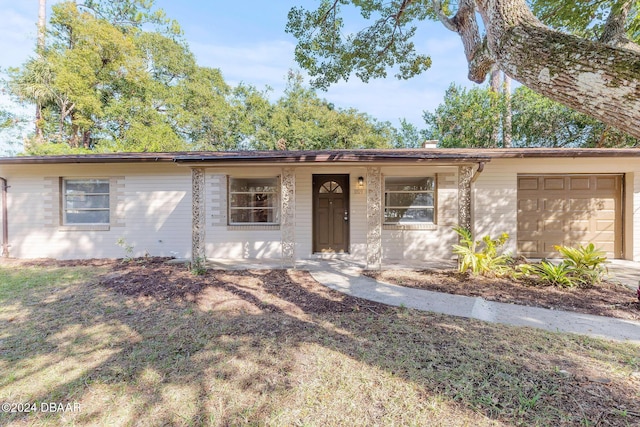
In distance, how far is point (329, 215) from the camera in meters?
7.79

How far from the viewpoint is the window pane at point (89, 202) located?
775 centimetres

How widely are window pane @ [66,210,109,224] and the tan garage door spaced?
1111cm

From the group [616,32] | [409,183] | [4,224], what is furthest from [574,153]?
[4,224]

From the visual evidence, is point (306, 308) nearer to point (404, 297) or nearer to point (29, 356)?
point (404, 297)

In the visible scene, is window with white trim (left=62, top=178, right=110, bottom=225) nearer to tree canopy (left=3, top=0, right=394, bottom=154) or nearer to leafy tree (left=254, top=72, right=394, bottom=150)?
tree canopy (left=3, top=0, right=394, bottom=154)

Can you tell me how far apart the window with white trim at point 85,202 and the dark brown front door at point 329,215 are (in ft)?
18.6

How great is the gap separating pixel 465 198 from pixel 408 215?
200cm

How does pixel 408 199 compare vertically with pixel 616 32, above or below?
below

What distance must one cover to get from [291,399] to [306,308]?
1918 millimetres

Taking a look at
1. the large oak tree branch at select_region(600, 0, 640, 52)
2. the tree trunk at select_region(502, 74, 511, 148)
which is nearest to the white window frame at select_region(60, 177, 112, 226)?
the large oak tree branch at select_region(600, 0, 640, 52)

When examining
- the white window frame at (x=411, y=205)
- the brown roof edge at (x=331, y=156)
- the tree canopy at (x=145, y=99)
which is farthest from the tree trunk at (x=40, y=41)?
the white window frame at (x=411, y=205)

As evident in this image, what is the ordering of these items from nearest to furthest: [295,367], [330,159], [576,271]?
[295,367] → [576,271] → [330,159]

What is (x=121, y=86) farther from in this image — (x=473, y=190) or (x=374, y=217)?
(x=473, y=190)

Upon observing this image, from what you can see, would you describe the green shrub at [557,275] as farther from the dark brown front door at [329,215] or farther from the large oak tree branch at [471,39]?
the dark brown front door at [329,215]
